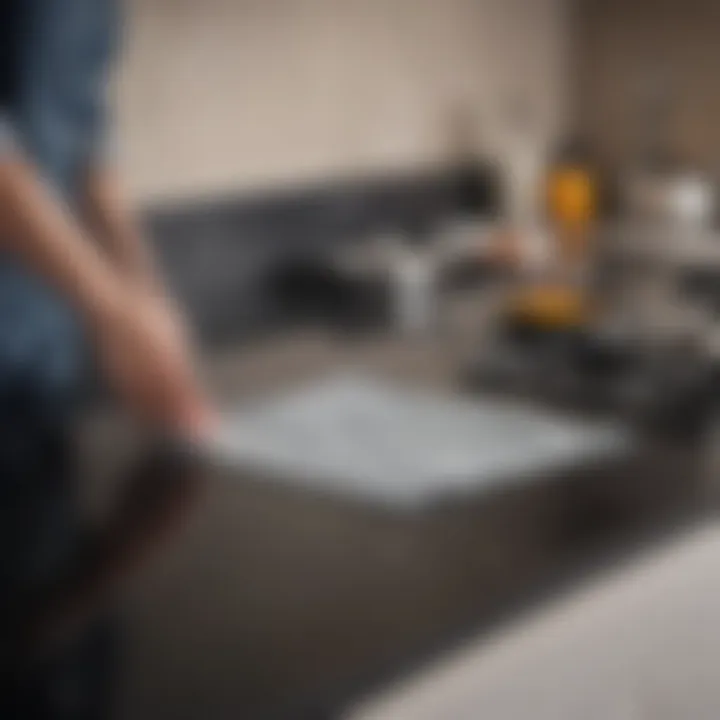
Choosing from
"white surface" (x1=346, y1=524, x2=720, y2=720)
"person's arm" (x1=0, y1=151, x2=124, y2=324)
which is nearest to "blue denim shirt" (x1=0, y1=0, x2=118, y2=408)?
"person's arm" (x1=0, y1=151, x2=124, y2=324)

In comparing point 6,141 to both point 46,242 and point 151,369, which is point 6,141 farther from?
point 151,369

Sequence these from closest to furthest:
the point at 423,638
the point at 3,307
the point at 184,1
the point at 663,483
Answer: the point at 423,638 → the point at 663,483 → the point at 3,307 → the point at 184,1

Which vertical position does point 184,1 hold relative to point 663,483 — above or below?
above

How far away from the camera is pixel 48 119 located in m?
1.33

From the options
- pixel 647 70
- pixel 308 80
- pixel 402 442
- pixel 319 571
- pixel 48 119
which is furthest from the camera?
pixel 647 70

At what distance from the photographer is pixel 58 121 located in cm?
135

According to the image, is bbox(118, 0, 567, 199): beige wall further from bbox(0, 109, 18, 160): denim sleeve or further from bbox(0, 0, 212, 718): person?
bbox(0, 109, 18, 160): denim sleeve

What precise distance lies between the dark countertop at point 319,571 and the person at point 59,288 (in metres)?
0.06

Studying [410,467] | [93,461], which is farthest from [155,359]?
[410,467]

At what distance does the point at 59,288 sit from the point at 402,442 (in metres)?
0.28

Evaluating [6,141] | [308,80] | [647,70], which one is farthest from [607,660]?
[647,70]

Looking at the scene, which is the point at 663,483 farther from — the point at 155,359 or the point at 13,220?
the point at 13,220

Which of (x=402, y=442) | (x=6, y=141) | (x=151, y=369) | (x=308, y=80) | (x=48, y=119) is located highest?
(x=308, y=80)

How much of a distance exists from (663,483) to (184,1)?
38.2 inches
